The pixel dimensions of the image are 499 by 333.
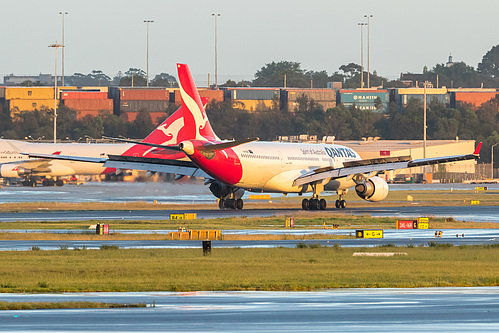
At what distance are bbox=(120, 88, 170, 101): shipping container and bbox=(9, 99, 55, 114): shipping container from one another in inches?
582

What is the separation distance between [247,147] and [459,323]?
1711 inches

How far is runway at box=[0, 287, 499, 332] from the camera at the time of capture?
16609 millimetres

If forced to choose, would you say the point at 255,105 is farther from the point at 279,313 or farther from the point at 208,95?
the point at 279,313

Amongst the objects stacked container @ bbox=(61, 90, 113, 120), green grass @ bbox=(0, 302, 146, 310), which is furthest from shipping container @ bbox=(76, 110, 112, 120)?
green grass @ bbox=(0, 302, 146, 310)

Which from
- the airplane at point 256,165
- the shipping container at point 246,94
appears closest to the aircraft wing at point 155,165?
the airplane at point 256,165

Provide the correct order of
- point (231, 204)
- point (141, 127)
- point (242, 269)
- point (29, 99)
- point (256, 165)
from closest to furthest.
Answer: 1. point (242, 269)
2. point (256, 165)
3. point (231, 204)
4. point (141, 127)
5. point (29, 99)

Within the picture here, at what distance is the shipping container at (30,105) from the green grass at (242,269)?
524ft

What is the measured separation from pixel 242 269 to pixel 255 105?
169369 mm

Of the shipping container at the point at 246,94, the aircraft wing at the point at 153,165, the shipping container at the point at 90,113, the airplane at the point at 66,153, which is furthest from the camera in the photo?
the shipping container at the point at 246,94

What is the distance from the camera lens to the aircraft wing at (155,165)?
61.1 meters

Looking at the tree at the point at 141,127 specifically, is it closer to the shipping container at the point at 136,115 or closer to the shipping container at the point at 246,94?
the shipping container at the point at 136,115

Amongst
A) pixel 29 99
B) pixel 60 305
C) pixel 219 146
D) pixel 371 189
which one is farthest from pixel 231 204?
pixel 29 99

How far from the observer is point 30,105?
188750 mm

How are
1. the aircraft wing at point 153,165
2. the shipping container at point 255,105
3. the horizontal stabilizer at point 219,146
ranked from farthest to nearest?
the shipping container at point 255,105
the aircraft wing at point 153,165
the horizontal stabilizer at point 219,146
